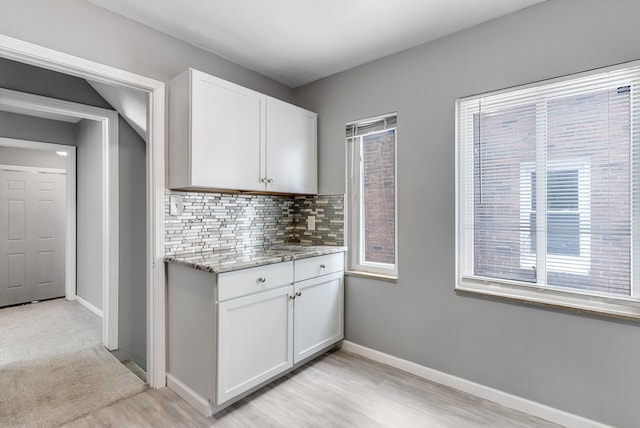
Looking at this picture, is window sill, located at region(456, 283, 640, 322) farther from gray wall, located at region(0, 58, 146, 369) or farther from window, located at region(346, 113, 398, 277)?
gray wall, located at region(0, 58, 146, 369)

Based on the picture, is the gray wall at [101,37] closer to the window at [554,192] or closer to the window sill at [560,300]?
the window at [554,192]

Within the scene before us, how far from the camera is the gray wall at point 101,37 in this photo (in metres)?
1.67

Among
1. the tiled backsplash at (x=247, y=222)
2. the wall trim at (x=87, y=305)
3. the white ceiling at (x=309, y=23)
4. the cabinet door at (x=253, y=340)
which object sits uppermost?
the white ceiling at (x=309, y=23)

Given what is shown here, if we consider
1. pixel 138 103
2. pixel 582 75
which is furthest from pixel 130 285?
pixel 582 75

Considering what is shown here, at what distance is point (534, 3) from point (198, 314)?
270cm

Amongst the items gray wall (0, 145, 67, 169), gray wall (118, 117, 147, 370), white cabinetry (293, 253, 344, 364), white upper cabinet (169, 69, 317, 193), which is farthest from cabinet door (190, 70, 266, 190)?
gray wall (0, 145, 67, 169)

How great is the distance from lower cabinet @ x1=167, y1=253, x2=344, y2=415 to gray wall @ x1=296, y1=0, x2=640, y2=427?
589 millimetres

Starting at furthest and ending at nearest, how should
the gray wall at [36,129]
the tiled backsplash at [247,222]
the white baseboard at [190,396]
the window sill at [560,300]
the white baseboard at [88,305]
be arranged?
1. the white baseboard at [88,305]
2. the gray wall at [36,129]
3. the tiled backsplash at [247,222]
4. the white baseboard at [190,396]
5. the window sill at [560,300]

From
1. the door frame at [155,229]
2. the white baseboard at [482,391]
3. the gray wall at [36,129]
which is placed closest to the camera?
the white baseboard at [482,391]

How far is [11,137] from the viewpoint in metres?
3.56

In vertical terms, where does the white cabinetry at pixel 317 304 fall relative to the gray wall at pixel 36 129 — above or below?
below

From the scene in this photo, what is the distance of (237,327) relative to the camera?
6.31ft

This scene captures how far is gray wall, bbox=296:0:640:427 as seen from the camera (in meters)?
1.70

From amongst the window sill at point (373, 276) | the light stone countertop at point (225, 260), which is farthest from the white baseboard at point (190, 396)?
the window sill at point (373, 276)
